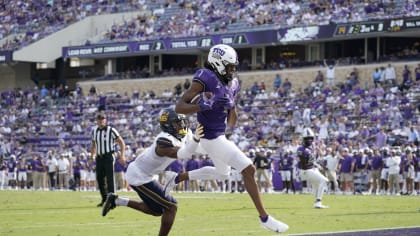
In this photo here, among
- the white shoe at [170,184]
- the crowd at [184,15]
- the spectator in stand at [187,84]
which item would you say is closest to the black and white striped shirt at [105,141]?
the white shoe at [170,184]

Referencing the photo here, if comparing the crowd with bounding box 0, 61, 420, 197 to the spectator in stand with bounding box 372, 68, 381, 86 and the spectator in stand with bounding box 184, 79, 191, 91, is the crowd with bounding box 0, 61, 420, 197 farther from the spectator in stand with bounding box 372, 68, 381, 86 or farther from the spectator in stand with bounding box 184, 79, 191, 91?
the spectator in stand with bounding box 184, 79, 191, 91

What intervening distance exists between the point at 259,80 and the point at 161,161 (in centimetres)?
3040

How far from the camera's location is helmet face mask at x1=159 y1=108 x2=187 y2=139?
1123 centimetres

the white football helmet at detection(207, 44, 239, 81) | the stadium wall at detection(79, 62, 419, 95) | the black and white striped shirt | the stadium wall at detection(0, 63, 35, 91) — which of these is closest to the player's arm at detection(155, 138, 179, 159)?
the white football helmet at detection(207, 44, 239, 81)

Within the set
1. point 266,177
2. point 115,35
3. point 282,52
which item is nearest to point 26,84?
point 115,35

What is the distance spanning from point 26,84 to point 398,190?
1289 inches

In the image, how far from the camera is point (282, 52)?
43844mm

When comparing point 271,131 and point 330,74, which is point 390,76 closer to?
point 330,74

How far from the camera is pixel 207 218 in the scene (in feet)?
50.3

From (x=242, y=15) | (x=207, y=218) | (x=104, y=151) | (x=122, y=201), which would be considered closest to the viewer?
(x=122, y=201)

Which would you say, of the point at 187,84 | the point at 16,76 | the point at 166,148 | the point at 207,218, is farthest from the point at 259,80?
the point at 166,148

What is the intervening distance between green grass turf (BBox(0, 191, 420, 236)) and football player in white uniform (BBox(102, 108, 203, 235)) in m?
1.48

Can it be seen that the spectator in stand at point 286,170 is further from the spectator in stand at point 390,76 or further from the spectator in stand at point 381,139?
the spectator in stand at point 390,76

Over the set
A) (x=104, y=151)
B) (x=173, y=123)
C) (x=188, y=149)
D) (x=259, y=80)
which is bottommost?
(x=104, y=151)
